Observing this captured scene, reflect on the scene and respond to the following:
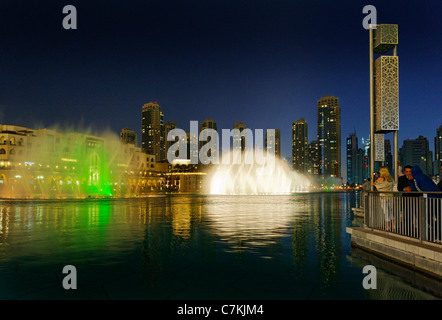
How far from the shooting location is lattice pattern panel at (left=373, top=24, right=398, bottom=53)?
69.4 feet

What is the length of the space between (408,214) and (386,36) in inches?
604

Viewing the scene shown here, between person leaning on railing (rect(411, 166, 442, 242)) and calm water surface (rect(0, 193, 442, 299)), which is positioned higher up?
person leaning on railing (rect(411, 166, 442, 242))

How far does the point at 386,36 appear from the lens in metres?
21.2

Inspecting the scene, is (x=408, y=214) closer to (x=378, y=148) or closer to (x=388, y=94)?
(x=388, y=94)

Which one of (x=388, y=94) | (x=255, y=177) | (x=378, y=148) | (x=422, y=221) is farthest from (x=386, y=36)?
(x=255, y=177)

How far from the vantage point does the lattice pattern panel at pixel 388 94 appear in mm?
20938

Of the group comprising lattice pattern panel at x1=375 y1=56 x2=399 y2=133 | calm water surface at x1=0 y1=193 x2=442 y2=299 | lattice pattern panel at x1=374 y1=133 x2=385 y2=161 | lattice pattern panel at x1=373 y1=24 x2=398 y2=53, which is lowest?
calm water surface at x1=0 y1=193 x2=442 y2=299

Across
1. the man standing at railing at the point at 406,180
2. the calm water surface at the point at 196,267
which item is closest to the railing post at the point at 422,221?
the calm water surface at the point at 196,267

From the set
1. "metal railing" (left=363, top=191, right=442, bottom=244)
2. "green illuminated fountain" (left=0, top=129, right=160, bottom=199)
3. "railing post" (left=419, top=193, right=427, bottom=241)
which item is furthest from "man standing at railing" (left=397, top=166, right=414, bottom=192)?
"green illuminated fountain" (left=0, top=129, right=160, bottom=199)

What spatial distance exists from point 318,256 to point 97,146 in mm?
144504

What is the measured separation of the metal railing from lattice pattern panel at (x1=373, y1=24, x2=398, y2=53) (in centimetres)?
1335

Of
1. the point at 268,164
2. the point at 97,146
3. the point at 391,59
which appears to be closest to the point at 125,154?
the point at 97,146

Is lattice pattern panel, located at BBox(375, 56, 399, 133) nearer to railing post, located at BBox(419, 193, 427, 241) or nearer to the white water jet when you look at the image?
railing post, located at BBox(419, 193, 427, 241)

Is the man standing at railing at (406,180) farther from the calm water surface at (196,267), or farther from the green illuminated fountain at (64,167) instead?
the green illuminated fountain at (64,167)
